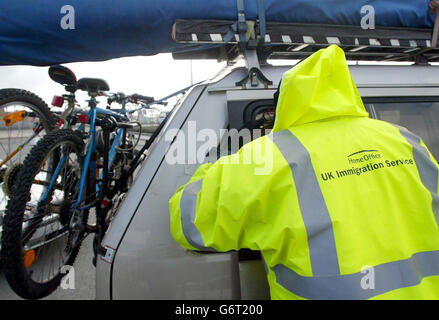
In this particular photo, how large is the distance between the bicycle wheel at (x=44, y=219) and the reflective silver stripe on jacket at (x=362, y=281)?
5.13 feet

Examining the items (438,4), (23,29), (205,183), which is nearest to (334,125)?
(205,183)

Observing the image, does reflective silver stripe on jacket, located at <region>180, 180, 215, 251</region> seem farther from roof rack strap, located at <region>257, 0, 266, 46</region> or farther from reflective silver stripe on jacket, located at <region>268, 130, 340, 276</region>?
roof rack strap, located at <region>257, 0, 266, 46</region>

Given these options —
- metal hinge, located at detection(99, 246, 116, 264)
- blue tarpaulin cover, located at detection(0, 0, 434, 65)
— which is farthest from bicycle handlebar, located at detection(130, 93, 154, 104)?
metal hinge, located at detection(99, 246, 116, 264)

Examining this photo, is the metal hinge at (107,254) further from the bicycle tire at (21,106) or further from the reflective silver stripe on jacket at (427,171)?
the reflective silver stripe on jacket at (427,171)

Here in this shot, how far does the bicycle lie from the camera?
1.52 m

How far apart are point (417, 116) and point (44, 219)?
2794mm

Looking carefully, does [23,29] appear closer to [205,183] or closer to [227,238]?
[205,183]

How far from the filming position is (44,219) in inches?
76.2

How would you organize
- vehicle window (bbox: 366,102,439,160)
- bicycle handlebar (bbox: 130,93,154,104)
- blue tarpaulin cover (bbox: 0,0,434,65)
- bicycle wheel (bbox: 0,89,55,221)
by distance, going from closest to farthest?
blue tarpaulin cover (bbox: 0,0,434,65) < vehicle window (bbox: 366,102,439,160) < bicycle wheel (bbox: 0,89,55,221) < bicycle handlebar (bbox: 130,93,154,104)

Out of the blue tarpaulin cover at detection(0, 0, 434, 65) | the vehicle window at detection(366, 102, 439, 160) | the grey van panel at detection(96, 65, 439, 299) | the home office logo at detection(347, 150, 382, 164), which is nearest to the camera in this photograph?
the home office logo at detection(347, 150, 382, 164)

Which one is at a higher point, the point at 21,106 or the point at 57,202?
the point at 21,106

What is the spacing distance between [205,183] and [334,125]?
23.0 inches

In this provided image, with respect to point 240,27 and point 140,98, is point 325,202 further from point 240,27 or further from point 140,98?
point 140,98

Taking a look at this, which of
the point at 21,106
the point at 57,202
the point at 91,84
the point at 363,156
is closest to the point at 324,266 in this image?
the point at 363,156
